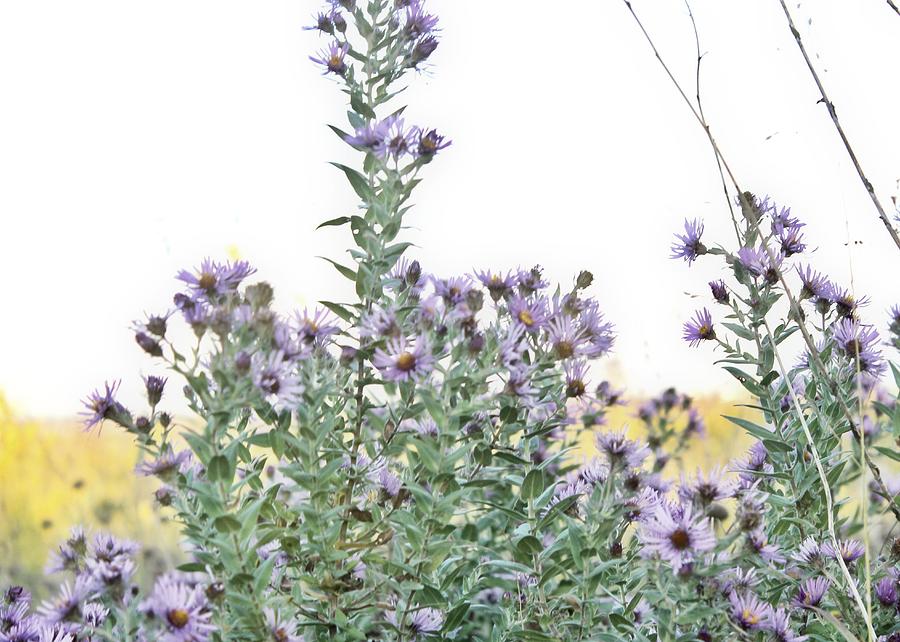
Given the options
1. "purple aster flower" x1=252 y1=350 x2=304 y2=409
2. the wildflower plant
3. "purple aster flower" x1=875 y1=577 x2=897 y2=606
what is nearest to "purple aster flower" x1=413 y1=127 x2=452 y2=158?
the wildflower plant

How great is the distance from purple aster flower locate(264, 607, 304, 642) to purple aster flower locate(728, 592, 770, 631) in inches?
27.3

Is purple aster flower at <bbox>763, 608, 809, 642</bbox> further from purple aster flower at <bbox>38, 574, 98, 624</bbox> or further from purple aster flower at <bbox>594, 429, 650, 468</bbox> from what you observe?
purple aster flower at <bbox>38, 574, 98, 624</bbox>

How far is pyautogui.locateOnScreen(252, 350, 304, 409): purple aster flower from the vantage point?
5.04 feet

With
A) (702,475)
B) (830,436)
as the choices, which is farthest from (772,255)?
(702,475)

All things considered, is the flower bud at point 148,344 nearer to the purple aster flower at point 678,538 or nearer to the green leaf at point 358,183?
the green leaf at point 358,183

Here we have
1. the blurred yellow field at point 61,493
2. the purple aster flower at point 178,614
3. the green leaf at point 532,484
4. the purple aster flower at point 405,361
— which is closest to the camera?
the purple aster flower at point 178,614

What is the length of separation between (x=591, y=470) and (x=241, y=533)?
2.35 feet

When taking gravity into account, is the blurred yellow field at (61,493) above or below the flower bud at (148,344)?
above

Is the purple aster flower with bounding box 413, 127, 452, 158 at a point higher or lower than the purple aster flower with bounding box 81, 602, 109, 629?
higher

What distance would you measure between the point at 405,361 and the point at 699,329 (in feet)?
2.61

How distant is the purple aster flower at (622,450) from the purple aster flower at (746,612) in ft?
0.86

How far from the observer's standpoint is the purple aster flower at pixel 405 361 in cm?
171

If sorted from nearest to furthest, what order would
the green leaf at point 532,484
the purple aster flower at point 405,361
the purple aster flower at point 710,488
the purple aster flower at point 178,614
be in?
the purple aster flower at point 178,614 → the purple aster flower at point 710,488 → the purple aster flower at point 405,361 → the green leaf at point 532,484

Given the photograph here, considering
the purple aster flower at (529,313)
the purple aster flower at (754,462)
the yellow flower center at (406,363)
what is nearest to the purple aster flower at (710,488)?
the purple aster flower at (529,313)
